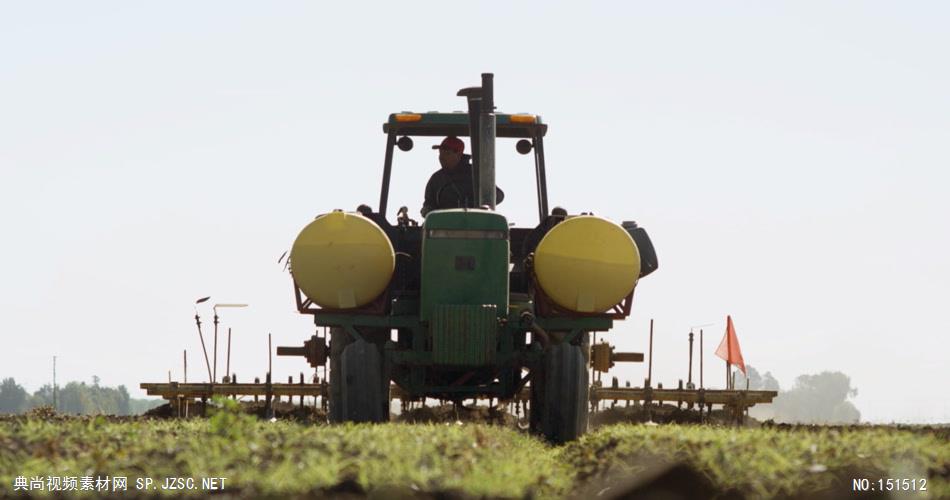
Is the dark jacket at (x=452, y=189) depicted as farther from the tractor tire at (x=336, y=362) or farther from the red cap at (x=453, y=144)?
the tractor tire at (x=336, y=362)

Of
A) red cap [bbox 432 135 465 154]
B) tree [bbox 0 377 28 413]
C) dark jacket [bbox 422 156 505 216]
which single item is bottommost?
tree [bbox 0 377 28 413]

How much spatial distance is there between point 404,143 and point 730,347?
9590mm

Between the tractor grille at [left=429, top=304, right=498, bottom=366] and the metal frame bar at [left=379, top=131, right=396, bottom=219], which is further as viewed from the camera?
the metal frame bar at [left=379, top=131, right=396, bottom=219]

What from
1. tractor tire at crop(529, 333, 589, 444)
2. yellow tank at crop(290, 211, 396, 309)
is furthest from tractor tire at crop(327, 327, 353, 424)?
tractor tire at crop(529, 333, 589, 444)

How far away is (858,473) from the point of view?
8.99 m

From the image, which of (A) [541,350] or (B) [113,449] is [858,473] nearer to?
(B) [113,449]

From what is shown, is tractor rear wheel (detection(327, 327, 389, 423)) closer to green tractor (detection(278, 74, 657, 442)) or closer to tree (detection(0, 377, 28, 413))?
green tractor (detection(278, 74, 657, 442))

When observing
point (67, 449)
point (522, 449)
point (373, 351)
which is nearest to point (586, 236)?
point (373, 351)

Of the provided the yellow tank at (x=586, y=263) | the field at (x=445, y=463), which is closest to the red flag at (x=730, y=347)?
the yellow tank at (x=586, y=263)

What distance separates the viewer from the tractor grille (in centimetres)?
1398

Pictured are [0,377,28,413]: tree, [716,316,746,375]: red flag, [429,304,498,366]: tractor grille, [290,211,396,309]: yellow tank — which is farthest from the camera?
[0,377,28,413]: tree

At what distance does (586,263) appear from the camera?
14.5 m

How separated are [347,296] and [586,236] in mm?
2303

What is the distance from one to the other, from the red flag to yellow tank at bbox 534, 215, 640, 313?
33.7 feet
